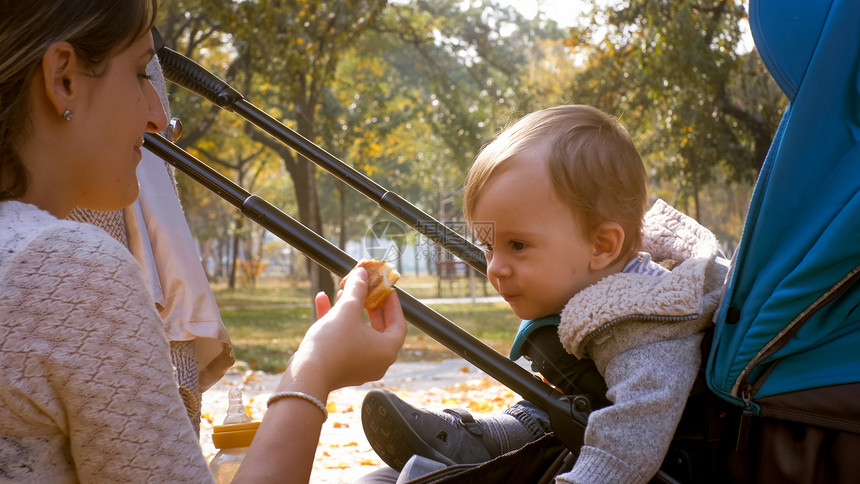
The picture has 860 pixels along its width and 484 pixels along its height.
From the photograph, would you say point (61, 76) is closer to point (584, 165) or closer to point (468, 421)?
point (584, 165)

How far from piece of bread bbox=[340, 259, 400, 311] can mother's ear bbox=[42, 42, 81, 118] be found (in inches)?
22.2

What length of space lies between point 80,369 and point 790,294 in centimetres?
122

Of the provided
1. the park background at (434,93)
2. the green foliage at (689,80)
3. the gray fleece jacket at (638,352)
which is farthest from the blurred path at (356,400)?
the green foliage at (689,80)

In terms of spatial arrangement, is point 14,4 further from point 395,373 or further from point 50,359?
point 395,373

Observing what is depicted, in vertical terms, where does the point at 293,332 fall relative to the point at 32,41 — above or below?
below

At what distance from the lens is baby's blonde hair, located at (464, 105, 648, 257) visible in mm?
1840

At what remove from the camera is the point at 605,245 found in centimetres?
188

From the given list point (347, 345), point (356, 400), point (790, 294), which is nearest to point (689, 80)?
point (356, 400)

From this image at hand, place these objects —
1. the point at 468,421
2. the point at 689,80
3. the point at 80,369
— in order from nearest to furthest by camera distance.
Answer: the point at 80,369, the point at 468,421, the point at 689,80

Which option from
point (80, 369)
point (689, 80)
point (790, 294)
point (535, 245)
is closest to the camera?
point (80, 369)

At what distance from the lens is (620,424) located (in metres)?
1.48

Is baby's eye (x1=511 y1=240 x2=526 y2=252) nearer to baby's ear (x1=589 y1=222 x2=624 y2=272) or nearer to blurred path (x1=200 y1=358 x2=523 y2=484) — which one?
baby's ear (x1=589 y1=222 x2=624 y2=272)

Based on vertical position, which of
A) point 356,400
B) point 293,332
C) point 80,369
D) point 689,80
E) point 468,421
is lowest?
point 293,332

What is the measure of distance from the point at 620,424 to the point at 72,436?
3.22 ft
